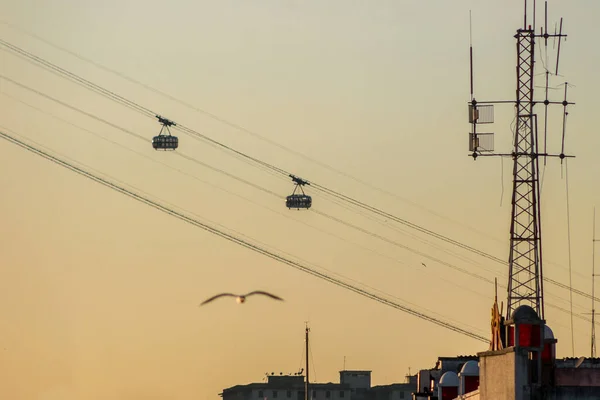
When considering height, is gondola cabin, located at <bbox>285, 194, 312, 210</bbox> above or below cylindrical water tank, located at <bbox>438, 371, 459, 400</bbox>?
above

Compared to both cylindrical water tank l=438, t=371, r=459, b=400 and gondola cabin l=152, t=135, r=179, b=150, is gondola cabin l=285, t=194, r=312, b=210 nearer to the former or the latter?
gondola cabin l=152, t=135, r=179, b=150

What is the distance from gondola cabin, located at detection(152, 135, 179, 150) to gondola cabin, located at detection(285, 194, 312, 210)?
12.0 meters

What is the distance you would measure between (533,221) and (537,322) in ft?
75.6

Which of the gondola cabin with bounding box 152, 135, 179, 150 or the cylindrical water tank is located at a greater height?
the gondola cabin with bounding box 152, 135, 179, 150

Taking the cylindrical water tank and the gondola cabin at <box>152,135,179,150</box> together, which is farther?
the gondola cabin at <box>152,135,179,150</box>

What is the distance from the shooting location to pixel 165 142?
549ft

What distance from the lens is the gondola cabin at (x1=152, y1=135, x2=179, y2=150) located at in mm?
166875

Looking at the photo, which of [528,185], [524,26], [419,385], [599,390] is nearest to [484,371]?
[599,390]

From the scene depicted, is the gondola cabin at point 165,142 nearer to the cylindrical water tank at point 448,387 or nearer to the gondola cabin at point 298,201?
the gondola cabin at point 298,201

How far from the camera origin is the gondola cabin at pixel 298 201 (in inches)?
6791

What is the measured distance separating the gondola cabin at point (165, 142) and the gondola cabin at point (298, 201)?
39.3 feet

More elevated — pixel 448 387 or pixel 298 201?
pixel 298 201

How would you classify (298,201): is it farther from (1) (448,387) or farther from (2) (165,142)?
(1) (448,387)

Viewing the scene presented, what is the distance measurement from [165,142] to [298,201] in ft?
45.5
